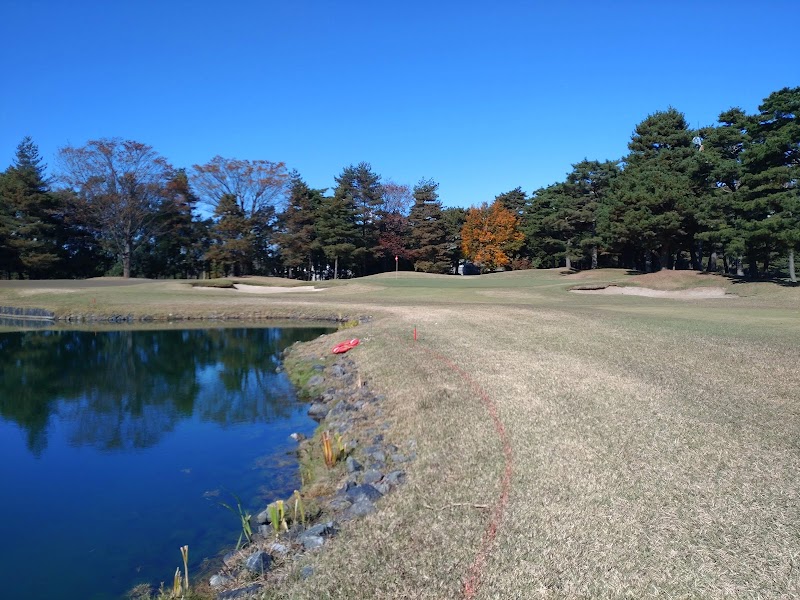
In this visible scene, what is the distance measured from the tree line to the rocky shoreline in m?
28.7

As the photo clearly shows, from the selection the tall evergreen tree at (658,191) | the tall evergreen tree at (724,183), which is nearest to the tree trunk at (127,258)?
the tall evergreen tree at (658,191)

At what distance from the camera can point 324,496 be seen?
662 cm

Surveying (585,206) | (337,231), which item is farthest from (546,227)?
(337,231)

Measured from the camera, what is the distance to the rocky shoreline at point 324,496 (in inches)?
185

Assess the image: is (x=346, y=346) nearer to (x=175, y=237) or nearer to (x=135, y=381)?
(x=135, y=381)

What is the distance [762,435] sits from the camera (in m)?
6.59

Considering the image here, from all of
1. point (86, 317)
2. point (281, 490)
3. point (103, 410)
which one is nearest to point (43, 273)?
point (86, 317)

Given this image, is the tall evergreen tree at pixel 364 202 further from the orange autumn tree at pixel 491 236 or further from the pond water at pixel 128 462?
the pond water at pixel 128 462

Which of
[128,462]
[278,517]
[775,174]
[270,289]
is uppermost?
[775,174]

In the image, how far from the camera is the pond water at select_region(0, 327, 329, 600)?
5.91 m

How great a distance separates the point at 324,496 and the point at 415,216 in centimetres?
5995

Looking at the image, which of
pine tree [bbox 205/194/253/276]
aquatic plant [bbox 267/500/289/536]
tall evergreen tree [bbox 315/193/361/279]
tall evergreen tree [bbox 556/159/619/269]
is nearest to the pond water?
aquatic plant [bbox 267/500/289/536]

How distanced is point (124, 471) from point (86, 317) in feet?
79.7

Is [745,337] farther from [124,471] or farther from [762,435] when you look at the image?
[124,471]
